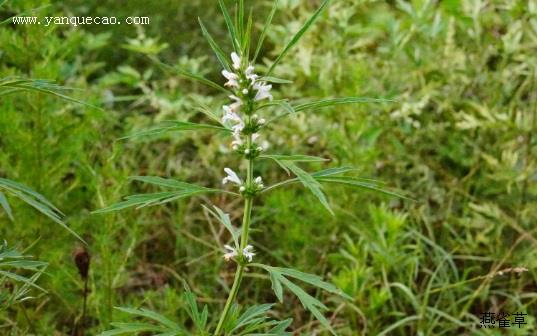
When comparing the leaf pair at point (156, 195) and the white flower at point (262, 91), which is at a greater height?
the white flower at point (262, 91)

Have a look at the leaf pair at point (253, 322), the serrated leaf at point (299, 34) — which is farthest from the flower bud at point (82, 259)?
the serrated leaf at point (299, 34)

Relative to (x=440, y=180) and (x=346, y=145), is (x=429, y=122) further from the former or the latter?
(x=346, y=145)

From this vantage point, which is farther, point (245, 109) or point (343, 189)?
point (343, 189)

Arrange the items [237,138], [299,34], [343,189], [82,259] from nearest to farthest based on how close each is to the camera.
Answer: [299,34] < [237,138] < [82,259] < [343,189]

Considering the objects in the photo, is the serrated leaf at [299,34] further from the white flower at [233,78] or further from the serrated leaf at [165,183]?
the serrated leaf at [165,183]

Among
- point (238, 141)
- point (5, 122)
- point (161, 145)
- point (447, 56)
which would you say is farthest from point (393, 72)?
point (238, 141)

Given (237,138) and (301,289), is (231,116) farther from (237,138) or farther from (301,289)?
(301,289)

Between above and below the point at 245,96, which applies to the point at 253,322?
below

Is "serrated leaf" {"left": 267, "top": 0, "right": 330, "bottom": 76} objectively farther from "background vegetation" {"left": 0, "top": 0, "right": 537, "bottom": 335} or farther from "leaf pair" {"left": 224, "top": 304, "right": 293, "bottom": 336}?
"background vegetation" {"left": 0, "top": 0, "right": 537, "bottom": 335}

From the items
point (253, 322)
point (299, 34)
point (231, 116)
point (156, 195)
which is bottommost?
point (253, 322)

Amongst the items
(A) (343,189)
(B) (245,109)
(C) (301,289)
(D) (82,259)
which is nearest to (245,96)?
(B) (245,109)

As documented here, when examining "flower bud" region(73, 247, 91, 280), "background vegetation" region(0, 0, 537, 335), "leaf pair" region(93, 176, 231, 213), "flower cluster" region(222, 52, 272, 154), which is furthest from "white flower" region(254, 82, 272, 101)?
"background vegetation" region(0, 0, 537, 335)
